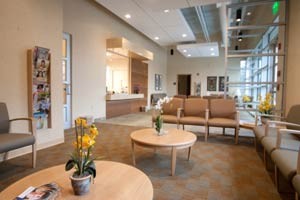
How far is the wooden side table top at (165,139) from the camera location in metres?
2.65

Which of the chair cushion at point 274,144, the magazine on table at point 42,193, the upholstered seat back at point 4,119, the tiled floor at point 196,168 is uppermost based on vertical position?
the upholstered seat back at point 4,119

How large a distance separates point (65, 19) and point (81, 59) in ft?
3.84

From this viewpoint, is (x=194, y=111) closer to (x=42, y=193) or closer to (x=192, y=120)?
(x=192, y=120)

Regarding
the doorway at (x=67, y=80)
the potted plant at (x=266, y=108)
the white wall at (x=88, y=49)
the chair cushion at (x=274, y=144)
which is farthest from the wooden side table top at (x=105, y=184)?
the white wall at (x=88, y=49)

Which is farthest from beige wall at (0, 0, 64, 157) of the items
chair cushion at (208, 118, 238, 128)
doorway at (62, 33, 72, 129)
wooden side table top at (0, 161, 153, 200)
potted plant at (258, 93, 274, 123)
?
potted plant at (258, 93, 274, 123)

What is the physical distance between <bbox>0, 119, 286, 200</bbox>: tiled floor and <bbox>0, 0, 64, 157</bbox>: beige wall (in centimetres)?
68

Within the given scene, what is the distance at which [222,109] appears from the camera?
179 inches

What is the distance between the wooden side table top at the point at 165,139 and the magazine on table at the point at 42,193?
4.71 feet

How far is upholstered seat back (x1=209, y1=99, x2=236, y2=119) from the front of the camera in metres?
4.48

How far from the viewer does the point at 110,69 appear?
28.6 feet

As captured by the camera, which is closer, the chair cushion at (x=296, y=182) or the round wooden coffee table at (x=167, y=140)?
the chair cushion at (x=296, y=182)

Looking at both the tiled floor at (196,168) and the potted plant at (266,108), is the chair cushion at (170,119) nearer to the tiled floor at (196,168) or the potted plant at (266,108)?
the tiled floor at (196,168)

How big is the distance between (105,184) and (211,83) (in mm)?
12653

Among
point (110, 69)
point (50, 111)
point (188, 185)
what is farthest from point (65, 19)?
point (188, 185)
